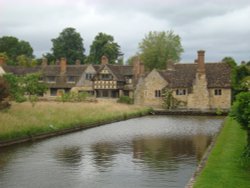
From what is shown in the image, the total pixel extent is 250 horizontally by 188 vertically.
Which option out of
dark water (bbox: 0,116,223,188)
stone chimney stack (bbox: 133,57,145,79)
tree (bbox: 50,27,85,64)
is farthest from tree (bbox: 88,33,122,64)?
dark water (bbox: 0,116,223,188)

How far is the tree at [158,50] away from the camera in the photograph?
9669cm

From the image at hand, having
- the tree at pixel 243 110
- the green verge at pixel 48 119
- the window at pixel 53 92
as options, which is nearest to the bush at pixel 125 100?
the window at pixel 53 92

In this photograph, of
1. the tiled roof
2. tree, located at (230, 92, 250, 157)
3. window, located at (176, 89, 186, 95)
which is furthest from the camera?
window, located at (176, 89, 186, 95)

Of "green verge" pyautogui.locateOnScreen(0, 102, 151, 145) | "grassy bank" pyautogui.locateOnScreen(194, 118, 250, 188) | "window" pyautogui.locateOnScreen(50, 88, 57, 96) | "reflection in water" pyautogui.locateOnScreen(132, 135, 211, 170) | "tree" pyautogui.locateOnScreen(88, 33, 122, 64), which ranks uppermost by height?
"tree" pyautogui.locateOnScreen(88, 33, 122, 64)

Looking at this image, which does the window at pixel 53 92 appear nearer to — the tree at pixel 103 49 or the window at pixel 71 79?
the window at pixel 71 79

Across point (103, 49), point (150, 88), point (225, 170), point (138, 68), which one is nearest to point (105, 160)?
point (225, 170)

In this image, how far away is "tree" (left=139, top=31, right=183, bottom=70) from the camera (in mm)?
96688

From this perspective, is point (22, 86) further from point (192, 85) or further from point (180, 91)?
point (192, 85)

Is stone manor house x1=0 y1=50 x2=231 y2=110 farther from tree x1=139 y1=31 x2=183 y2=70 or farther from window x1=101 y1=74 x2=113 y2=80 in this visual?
tree x1=139 y1=31 x2=183 y2=70

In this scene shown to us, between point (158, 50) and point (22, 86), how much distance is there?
56292 millimetres

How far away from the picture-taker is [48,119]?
34.4 m

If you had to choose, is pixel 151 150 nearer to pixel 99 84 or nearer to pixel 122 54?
pixel 99 84

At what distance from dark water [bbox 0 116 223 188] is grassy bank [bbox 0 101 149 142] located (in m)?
1.43

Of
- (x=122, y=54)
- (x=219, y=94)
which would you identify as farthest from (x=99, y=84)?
(x=122, y=54)
